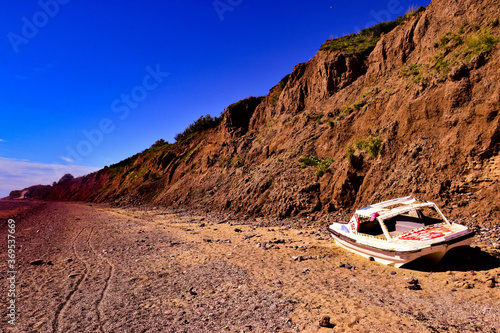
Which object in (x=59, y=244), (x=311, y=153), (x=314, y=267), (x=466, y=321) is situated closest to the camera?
(x=466, y=321)

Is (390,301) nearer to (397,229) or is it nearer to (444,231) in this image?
(444,231)

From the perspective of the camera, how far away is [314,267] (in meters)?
8.27

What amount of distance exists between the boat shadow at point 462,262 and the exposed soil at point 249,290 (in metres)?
0.02

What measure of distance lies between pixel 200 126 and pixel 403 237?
48.1 meters

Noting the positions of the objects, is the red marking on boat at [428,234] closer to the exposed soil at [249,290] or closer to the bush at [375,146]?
the exposed soil at [249,290]

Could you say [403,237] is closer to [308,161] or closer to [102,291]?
[102,291]

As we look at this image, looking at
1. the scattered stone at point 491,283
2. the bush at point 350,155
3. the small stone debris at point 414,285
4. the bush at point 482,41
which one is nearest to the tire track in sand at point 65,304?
the small stone debris at point 414,285

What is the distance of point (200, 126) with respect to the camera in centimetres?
5234

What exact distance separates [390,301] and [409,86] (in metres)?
14.9

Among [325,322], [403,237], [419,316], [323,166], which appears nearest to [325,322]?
[325,322]

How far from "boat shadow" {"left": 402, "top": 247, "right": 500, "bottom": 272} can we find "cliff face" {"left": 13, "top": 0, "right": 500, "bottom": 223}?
2869 mm

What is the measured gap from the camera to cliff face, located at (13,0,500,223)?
11.5 m

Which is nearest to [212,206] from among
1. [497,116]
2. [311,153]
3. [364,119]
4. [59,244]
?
[311,153]

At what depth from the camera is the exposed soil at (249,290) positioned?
510 cm
